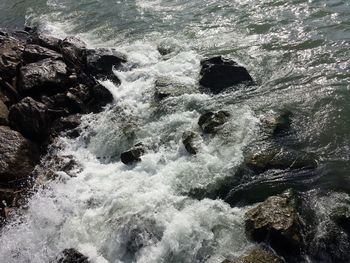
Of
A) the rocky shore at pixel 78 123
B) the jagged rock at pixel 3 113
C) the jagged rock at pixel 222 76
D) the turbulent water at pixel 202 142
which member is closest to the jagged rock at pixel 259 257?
the rocky shore at pixel 78 123

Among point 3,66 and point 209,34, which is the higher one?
point 3,66

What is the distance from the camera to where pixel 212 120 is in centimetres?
1447

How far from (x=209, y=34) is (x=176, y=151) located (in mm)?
9418

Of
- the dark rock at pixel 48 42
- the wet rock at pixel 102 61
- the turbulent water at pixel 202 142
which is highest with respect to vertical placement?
the dark rock at pixel 48 42

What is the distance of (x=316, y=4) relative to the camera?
70.9ft

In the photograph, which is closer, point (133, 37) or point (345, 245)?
point (345, 245)

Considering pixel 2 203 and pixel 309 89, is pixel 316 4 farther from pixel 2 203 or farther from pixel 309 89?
pixel 2 203

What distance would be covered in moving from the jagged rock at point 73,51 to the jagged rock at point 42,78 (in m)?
1.48

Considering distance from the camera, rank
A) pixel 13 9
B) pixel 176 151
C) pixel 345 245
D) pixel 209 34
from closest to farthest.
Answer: pixel 345 245, pixel 176 151, pixel 209 34, pixel 13 9

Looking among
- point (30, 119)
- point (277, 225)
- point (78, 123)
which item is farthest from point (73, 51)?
point (277, 225)

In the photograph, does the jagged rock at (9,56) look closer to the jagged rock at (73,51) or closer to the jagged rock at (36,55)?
the jagged rock at (36,55)

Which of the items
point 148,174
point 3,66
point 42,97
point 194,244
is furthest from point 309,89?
point 3,66

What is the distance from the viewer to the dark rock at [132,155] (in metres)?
13.8

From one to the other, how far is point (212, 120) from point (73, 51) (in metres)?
8.58
